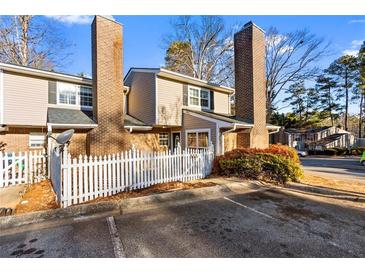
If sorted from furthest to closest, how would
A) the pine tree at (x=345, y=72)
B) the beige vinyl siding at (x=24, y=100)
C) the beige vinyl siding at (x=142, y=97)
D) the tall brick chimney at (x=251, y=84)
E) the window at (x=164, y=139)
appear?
the pine tree at (x=345, y=72) < the window at (x=164, y=139) < the beige vinyl siding at (x=142, y=97) < the tall brick chimney at (x=251, y=84) < the beige vinyl siding at (x=24, y=100)

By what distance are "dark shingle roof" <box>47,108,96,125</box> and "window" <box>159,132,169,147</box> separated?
4749mm

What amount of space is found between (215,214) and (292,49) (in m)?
28.4

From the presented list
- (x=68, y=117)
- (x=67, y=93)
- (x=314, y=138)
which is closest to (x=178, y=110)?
(x=68, y=117)

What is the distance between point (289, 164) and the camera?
8250mm

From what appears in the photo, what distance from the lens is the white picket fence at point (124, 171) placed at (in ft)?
17.0

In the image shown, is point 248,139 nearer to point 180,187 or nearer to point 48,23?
point 180,187

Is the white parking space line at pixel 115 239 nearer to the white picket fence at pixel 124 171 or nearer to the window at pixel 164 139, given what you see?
the white picket fence at pixel 124 171

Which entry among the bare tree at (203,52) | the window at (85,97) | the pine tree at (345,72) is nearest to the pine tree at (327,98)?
the pine tree at (345,72)

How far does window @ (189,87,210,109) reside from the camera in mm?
13312

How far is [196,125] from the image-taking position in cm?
1169

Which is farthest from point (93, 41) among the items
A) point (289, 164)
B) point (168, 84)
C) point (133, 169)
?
point (289, 164)

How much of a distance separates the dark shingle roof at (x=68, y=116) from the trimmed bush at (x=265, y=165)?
700cm

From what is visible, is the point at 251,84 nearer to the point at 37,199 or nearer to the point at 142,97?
the point at 142,97

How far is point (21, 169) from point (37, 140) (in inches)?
122
